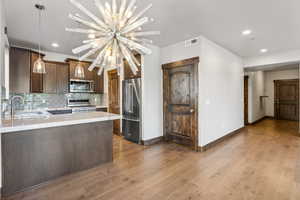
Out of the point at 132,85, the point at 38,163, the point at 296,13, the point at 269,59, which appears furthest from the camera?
the point at 269,59

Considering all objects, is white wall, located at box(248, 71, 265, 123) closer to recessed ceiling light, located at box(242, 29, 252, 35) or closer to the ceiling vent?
recessed ceiling light, located at box(242, 29, 252, 35)

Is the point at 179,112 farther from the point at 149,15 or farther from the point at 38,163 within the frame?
the point at 38,163

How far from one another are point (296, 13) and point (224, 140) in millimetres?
3189

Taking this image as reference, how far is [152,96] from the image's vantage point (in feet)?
13.6

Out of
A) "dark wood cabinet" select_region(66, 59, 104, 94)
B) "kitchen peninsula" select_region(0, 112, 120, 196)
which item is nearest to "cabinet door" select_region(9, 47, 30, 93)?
"dark wood cabinet" select_region(66, 59, 104, 94)

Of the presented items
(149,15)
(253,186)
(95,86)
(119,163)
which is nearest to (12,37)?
(95,86)

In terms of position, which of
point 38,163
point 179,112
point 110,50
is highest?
point 110,50

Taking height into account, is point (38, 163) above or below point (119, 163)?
above

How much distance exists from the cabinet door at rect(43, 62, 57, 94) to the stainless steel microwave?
477 millimetres

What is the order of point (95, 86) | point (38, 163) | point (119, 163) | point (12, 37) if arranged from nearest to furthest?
point (38, 163) < point (119, 163) < point (12, 37) < point (95, 86)

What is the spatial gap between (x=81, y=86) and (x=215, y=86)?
4178mm

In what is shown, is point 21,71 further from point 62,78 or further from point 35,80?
point 62,78

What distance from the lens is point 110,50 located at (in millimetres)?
2037

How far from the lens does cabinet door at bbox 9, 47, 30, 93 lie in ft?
12.0
